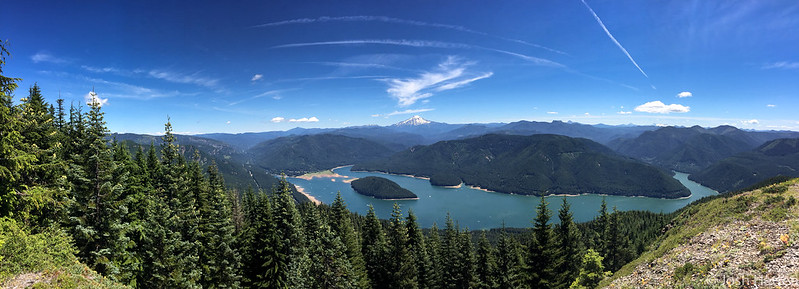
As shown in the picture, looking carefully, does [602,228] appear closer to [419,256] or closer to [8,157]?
[419,256]

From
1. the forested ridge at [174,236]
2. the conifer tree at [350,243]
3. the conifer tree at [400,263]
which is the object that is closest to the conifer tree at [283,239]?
the forested ridge at [174,236]

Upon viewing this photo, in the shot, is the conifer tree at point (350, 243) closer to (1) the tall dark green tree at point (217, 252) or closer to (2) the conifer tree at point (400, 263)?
(2) the conifer tree at point (400, 263)

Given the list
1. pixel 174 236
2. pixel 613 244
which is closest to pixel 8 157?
pixel 174 236

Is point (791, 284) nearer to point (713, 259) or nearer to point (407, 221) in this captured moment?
point (713, 259)

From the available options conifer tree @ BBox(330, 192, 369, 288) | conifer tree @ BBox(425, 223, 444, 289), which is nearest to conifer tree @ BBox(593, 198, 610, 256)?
conifer tree @ BBox(425, 223, 444, 289)

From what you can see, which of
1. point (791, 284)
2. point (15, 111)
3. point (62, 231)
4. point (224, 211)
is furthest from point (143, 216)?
point (791, 284)

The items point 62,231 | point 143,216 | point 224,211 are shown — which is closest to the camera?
point 62,231
